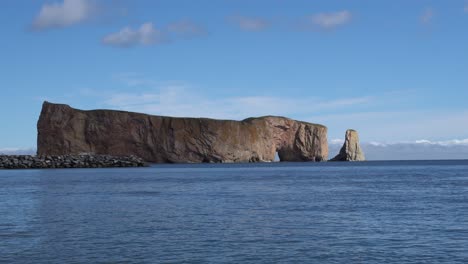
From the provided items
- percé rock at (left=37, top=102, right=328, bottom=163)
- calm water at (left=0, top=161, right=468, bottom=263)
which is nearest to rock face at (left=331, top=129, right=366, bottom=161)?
percé rock at (left=37, top=102, right=328, bottom=163)

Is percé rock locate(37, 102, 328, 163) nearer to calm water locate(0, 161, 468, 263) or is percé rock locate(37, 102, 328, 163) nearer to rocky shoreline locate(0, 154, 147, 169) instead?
rocky shoreline locate(0, 154, 147, 169)

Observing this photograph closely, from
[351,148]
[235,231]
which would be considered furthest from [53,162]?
[235,231]

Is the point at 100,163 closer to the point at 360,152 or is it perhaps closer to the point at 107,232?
the point at 360,152

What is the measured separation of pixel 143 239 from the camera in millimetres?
23984

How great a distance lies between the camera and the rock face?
185m

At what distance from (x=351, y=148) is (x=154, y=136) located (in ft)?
217

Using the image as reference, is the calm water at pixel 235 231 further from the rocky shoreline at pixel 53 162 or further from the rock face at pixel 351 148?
the rock face at pixel 351 148

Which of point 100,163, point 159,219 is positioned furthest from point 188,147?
point 159,219

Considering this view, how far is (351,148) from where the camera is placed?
632 ft

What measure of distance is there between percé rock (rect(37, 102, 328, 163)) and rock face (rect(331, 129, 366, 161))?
14399 mm

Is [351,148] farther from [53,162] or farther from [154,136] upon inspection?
[53,162]

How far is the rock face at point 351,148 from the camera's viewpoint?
606 ft

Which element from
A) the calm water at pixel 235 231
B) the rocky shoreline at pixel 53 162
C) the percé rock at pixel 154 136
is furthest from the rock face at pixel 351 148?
the calm water at pixel 235 231

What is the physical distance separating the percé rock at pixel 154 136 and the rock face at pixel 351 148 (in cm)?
1440
